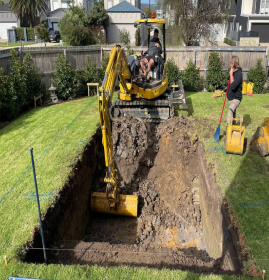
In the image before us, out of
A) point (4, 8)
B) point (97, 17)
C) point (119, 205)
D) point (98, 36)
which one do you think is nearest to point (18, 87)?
point (119, 205)

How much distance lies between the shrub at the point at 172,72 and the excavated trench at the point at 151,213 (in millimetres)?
6037

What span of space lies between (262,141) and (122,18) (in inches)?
1415

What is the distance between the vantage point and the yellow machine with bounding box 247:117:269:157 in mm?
8008

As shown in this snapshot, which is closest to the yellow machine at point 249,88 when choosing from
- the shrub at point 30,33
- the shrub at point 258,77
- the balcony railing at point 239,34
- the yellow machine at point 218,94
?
the shrub at point 258,77

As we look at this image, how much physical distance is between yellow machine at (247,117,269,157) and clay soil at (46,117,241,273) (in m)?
1.77

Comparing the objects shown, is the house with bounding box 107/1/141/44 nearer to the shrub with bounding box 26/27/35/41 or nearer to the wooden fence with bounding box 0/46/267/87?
the shrub with bounding box 26/27/35/41

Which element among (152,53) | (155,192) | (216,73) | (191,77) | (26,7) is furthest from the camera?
(26,7)

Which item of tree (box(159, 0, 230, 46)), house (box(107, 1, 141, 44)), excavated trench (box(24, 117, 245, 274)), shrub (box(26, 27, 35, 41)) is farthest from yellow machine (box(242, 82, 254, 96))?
shrub (box(26, 27, 35, 41))

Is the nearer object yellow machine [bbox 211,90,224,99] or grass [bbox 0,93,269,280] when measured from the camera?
grass [bbox 0,93,269,280]

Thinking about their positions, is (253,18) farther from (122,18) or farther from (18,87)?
(18,87)

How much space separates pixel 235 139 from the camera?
26.6 feet

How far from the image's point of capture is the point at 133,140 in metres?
9.30

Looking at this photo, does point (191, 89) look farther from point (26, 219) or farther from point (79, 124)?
point (26, 219)

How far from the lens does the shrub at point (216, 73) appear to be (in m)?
15.4
